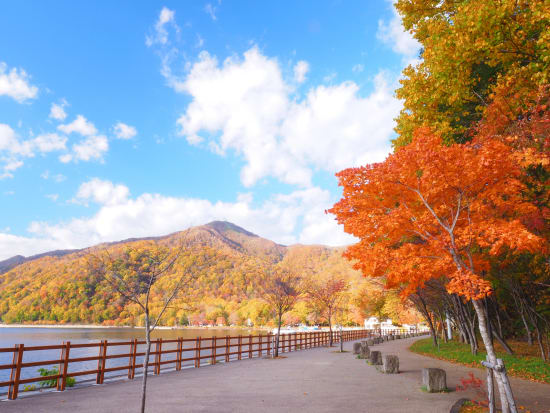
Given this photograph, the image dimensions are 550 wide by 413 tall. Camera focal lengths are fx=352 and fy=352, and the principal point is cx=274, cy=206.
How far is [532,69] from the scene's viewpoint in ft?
27.1

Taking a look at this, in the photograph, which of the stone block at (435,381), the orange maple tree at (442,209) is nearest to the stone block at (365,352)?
the stone block at (435,381)

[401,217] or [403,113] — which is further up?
[403,113]

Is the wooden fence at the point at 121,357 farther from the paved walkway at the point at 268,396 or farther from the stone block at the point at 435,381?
the stone block at the point at 435,381

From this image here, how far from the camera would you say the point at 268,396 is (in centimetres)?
889

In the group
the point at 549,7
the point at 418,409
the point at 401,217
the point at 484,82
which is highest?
the point at 484,82

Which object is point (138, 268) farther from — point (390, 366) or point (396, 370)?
point (396, 370)

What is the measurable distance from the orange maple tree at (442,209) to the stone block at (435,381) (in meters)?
2.25

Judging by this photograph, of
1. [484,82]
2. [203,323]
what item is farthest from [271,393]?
[203,323]

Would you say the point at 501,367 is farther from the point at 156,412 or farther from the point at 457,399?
the point at 156,412

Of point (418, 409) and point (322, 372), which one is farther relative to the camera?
point (322, 372)

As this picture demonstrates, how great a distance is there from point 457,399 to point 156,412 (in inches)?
262

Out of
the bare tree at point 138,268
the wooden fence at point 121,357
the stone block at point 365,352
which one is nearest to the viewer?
the bare tree at point 138,268

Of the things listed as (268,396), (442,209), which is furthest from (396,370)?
(442,209)

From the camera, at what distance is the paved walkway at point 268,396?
748 centimetres
